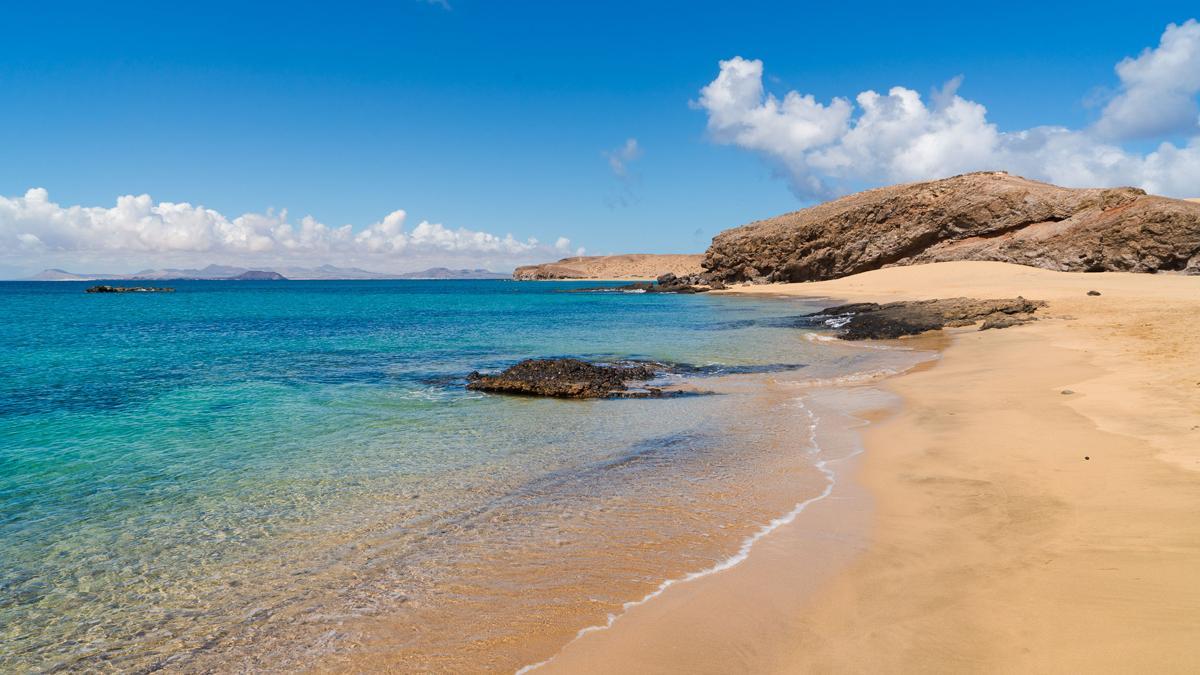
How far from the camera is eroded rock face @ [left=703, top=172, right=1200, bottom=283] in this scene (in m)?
40.5

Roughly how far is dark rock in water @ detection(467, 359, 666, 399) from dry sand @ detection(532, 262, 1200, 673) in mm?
A: 5577

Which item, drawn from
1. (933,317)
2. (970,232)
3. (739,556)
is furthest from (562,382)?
(970,232)

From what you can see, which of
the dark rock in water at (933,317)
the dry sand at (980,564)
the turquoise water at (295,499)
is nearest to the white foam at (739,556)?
the dry sand at (980,564)

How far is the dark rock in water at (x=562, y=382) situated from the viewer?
14062mm

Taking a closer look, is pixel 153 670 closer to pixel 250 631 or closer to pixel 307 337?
pixel 250 631

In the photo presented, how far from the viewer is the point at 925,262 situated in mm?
60156

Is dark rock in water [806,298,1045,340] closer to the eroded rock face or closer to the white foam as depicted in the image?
the white foam

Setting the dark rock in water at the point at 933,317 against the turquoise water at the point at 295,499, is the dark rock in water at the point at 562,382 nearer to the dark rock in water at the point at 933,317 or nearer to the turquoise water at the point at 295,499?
the turquoise water at the point at 295,499

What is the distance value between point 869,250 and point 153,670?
70429 mm

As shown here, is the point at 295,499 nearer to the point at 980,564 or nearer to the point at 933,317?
the point at 980,564

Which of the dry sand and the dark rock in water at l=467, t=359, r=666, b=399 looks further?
the dark rock in water at l=467, t=359, r=666, b=399

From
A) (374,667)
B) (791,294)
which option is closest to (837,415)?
(374,667)

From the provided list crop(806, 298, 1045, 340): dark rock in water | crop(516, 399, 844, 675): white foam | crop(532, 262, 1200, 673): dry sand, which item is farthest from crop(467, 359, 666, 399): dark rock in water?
crop(806, 298, 1045, 340): dark rock in water

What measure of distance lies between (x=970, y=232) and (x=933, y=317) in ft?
123
